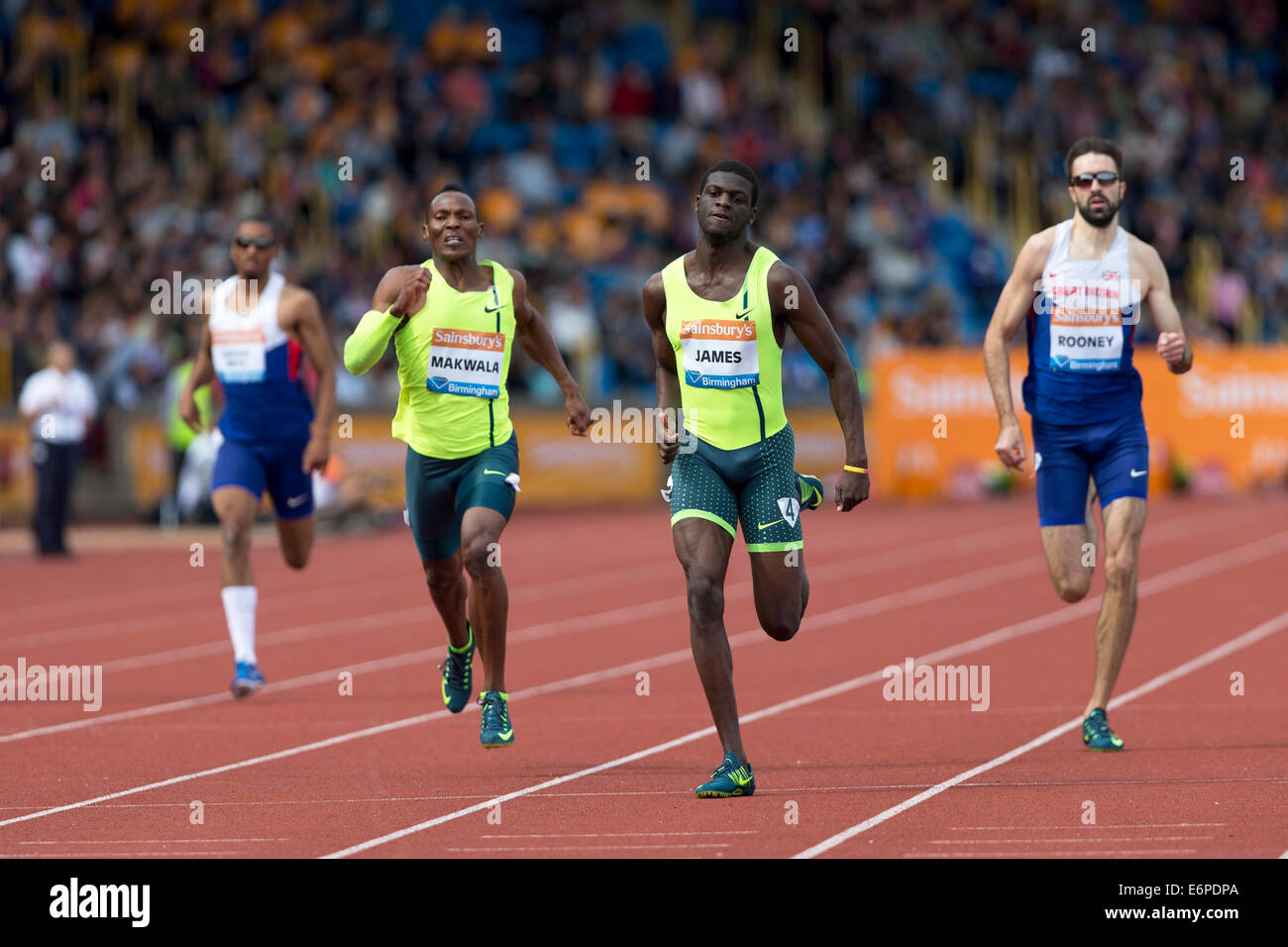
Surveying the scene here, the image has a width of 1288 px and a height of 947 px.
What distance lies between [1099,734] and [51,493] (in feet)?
45.8

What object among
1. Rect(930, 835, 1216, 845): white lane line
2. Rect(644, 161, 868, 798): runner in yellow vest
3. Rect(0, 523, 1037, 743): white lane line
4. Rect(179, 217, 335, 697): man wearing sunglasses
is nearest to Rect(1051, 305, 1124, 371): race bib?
Rect(644, 161, 868, 798): runner in yellow vest

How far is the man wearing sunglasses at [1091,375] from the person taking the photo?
912 cm

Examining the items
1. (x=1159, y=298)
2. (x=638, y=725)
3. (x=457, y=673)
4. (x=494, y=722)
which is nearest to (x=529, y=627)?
(x=457, y=673)

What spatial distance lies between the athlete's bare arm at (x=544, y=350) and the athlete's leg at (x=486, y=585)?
0.56 m

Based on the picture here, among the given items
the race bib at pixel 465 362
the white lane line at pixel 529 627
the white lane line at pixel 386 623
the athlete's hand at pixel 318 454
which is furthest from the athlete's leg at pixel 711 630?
the white lane line at pixel 529 627

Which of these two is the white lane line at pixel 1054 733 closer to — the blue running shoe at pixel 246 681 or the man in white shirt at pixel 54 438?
→ the blue running shoe at pixel 246 681

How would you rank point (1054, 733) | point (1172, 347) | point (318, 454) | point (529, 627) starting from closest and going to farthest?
1. point (1172, 347)
2. point (1054, 733)
3. point (318, 454)
4. point (529, 627)

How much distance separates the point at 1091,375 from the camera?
9.21 metres

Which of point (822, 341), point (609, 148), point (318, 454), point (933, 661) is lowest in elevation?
point (933, 661)

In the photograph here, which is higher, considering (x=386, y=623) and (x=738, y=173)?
(x=738, y=173)

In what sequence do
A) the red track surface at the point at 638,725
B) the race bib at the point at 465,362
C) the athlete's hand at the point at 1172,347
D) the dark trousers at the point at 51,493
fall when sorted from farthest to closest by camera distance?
the dark trousers at the point at 51,493, the race bib at the point at 465,362, the athlete's hand at the point at 1172,347, the red track surface at the point at 638,725

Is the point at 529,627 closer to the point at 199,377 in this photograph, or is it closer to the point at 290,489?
the point at 290,489

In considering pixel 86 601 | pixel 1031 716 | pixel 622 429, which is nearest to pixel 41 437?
pixel 86 601
